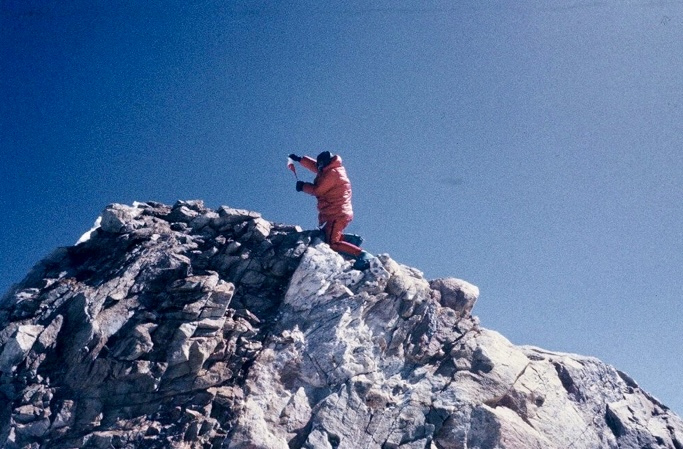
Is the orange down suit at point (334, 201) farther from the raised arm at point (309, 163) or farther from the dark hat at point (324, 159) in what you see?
the raised arm at point (309, 163)

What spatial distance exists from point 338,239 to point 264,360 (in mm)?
5582

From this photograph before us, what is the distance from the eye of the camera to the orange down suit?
734 inches

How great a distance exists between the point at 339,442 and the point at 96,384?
23.2 ft

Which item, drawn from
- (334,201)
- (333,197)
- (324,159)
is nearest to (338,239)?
(334,201)

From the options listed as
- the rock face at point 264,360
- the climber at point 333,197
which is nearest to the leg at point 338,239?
the climber at point 333,197

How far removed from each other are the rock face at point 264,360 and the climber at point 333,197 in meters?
0.76

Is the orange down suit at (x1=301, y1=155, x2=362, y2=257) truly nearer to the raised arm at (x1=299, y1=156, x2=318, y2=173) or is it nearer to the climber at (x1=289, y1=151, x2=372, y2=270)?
the climber at (x1=289, y1=151, x2=372, y2=270)

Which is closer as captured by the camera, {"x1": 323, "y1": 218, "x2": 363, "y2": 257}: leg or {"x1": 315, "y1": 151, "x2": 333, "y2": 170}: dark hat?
{"x1": 323, "y1": 218, "x2": 363, "y2": 257}: leg

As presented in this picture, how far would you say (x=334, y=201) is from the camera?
18.8 metres

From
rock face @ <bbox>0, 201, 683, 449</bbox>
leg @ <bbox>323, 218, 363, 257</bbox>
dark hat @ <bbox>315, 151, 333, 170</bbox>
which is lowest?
rock face @ <bbox>0, 201, 683, 449</bbox>

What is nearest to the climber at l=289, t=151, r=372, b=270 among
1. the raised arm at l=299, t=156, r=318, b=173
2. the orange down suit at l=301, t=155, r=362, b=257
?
the orange down suit at l=301, t=155, r=362, b=257

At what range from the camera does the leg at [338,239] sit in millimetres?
18594

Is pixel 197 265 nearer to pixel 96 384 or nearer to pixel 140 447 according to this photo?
pixel 96 384

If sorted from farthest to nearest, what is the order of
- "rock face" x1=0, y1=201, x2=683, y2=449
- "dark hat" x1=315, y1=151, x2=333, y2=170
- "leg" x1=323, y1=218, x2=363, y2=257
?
"dark hat" x1=315, y1=151, x2=333, y2=170, "leg" x1=323, y1=218, x2=363, y2=257, "rock face" x1=0, y1=201, x2=683, y2=449
